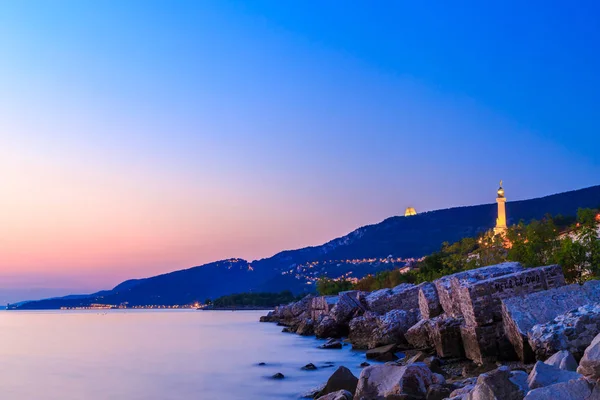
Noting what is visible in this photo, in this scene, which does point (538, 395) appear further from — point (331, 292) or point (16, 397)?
point (331, 292)

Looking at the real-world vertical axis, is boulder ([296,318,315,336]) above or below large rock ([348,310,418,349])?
below

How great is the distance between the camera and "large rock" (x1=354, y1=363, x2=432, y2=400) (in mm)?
11188

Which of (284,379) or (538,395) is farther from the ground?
(538,395)

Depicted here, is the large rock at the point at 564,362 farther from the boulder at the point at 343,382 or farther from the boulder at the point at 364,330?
the boulder at the point at 364,330

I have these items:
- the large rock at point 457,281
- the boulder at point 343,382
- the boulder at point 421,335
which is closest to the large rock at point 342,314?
the boulder at point 421,335

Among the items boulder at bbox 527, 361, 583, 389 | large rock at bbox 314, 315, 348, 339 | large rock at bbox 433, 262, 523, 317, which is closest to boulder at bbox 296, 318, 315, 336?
large rock at bbox 314, 315, 348, 339

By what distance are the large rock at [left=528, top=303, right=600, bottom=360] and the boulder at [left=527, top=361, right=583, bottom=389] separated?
4.82m

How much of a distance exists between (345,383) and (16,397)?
12.6 metres

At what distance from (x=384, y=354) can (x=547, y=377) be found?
1444 centimetres

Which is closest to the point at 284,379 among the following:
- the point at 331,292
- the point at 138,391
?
the point at 138,391

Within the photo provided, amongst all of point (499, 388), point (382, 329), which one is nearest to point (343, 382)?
point (499, 388)

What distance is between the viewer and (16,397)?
19.7 meters

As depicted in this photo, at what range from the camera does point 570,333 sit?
1295 cm

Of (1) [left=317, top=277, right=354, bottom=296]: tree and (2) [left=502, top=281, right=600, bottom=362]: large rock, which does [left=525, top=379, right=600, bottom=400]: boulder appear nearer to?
(2) [left=502, top=281, right=600, bottom=362]: large rock
